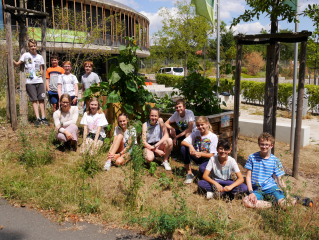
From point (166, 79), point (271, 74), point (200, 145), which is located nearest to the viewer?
point (200, 145)

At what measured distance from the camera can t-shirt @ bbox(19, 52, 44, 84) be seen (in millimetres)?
6512

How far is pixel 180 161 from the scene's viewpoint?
18.5ft

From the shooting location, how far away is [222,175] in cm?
419

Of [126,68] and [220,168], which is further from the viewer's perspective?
[126,68]

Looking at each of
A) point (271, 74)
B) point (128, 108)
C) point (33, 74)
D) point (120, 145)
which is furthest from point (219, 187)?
point (33, 74)

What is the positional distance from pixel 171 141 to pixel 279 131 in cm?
342

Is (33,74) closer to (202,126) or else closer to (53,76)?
(53,76)

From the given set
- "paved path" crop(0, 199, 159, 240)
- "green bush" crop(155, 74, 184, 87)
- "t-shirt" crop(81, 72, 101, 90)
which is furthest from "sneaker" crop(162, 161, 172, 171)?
"green bush" crop(155, 74, 184, 87)

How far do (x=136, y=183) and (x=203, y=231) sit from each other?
3.18 feet

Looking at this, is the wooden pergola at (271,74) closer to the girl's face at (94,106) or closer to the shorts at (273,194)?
the shorts at (273,194)

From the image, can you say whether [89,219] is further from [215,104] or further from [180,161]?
[215,104]

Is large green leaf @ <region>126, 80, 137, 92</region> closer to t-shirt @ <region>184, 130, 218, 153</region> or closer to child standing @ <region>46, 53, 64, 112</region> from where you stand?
t-shirt @ <region>184, 130, 218, 153</region>

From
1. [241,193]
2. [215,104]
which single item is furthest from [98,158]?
[215,104]

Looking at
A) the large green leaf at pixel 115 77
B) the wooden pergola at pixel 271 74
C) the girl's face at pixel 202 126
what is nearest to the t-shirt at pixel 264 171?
the girl's face at pixel 202 126
